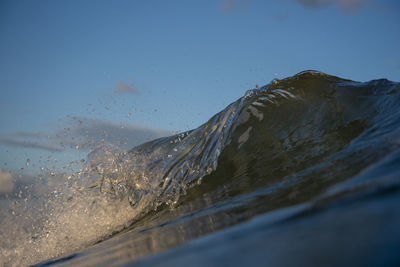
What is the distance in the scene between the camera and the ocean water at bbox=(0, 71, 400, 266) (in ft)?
3.21

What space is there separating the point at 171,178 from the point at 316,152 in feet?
5.32

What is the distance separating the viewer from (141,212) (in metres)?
3.29

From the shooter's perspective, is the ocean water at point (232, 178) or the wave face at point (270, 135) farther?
the wave face at point (270, 135)

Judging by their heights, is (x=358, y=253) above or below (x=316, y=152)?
below

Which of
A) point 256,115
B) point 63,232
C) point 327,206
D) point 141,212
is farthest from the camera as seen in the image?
point 256,115

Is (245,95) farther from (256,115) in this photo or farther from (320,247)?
(320,247)

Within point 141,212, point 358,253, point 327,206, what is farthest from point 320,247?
point 141,212

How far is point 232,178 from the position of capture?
9.75 ft

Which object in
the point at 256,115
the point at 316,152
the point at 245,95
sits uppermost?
the point at 245,95

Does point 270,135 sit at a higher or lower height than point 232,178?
higher

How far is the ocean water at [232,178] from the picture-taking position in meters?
0.98

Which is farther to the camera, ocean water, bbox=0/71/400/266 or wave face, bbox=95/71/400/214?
wave face, bbox=95/71/400/214

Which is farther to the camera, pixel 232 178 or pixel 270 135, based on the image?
pixel 270 135

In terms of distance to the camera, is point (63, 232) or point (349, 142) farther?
point (63, 232)
